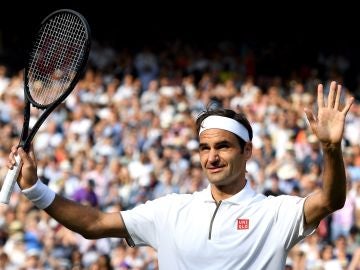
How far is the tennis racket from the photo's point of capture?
6.20m

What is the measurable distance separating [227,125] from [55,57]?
150 centimetres

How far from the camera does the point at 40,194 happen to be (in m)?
5.66

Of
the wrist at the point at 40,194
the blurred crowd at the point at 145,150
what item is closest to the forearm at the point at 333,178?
the wrist at the point at 40,194

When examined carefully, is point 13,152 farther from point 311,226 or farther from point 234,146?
point 311,226

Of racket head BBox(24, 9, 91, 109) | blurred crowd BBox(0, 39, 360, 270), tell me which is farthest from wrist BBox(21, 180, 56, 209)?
blurred crowd BBox(0, 39, 360, 270)

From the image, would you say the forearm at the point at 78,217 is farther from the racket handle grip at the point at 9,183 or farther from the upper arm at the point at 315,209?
the upper arm at the point at 315,209

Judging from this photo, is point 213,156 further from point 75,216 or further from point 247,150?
point 75,216

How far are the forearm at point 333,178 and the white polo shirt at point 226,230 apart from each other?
0.24m

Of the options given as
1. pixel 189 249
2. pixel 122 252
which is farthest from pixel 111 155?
pixel 189 249

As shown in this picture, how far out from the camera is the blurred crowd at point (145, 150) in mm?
13109

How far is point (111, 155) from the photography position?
16.0 m

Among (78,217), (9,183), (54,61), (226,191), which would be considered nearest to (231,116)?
(226,191)

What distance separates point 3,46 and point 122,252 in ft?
35.9

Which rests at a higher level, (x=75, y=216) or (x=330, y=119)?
(x=330, y=119)
